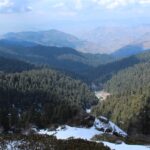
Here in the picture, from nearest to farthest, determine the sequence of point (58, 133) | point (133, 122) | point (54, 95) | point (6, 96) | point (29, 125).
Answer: point (58, 133) → point (29, 125) → point (133, 122) → point (6, 96) → point (54, 95)

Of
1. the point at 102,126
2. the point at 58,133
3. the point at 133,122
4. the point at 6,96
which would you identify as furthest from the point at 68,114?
the point at 6,96

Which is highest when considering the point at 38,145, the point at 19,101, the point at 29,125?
the point at 38,145

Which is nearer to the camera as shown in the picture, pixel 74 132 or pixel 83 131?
pixel 74 132

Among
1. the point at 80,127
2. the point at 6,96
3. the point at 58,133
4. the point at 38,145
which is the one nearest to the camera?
the point at 38,145

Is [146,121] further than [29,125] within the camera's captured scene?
Yes

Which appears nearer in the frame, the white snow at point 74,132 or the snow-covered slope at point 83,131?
the white snow at point 74,132

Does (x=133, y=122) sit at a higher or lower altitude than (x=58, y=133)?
lower

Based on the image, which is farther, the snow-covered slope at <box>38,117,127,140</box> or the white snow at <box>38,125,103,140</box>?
the snow-covered slope at <box>38,117,127,140</box>

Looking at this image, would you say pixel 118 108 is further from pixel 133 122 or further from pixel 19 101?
pixel 19 101

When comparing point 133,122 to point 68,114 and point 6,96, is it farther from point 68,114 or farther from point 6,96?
point 6,96

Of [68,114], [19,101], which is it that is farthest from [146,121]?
[19,101]
